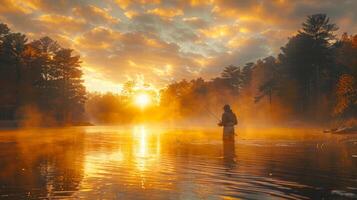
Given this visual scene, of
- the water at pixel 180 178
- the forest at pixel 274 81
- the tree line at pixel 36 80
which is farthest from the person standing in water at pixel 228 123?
the tree line at pixel 36 80

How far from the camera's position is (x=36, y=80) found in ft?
299

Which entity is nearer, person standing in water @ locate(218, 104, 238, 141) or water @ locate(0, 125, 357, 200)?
water @ locate(0, 125, 357, 200)

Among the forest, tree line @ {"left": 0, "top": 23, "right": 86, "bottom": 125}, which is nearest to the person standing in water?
the forest

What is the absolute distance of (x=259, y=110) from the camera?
393 ft

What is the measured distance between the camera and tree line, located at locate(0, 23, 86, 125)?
84.7 meters

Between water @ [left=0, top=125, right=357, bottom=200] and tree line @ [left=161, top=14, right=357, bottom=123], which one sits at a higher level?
tree line @ [left=161, top=14, right=357, bottom=123]

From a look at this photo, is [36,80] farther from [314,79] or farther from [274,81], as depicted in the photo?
[314,79]

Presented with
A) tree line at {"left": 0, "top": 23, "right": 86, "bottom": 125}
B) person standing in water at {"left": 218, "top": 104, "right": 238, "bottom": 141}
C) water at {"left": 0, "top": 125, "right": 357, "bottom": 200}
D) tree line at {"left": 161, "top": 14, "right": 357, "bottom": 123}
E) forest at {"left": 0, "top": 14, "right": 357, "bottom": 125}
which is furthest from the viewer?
tree line at {"left": 0, "top": 23, "right": 86, "bottom": 125}

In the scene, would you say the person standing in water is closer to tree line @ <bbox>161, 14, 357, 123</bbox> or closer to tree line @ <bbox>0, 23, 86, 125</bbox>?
tree line @ <bbox>161, 14, 357, 123</bbox>

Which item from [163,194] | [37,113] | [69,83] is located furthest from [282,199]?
[69,83]

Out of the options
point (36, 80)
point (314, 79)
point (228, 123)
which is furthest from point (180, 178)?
point (36, 80)

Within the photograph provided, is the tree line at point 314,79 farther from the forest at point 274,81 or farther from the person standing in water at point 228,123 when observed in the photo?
the person standing in water at point 228,123

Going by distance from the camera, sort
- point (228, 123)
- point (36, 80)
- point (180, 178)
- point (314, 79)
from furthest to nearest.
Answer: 1. point (36, 80)
2. point (314, 79)
3. point (228, 123)
4. point (180, 178)

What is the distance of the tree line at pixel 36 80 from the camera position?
8469 cm
